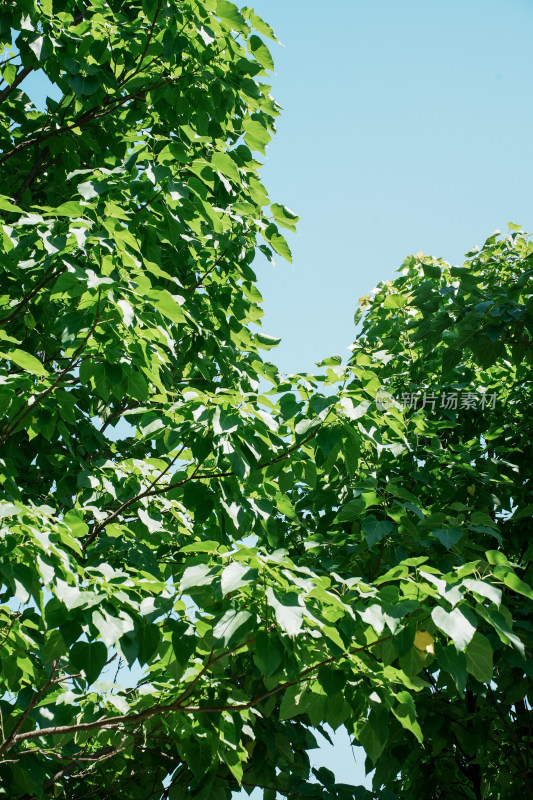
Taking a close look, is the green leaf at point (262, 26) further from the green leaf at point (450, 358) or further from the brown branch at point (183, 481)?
the brown branch at point (183, 481)

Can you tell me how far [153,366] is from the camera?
11.2 ft

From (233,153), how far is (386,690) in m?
3.53

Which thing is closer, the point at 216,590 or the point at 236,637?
the point at 216,590

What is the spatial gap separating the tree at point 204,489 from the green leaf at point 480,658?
17mm

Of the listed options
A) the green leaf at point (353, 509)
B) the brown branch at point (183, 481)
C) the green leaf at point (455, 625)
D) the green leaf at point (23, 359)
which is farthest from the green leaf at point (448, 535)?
the green leaf at point (23, 359)

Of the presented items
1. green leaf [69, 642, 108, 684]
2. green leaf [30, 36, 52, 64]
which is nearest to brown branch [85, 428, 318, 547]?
green leaf [69, 642, 108, 684]

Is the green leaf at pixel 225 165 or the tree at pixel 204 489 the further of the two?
the green leaf at pixel 225 165

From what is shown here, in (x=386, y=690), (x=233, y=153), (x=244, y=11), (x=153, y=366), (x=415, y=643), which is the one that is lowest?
(x=386, y=690)

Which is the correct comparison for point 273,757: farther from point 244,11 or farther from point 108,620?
point 244,11

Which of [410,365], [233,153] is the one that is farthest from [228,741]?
[410,365]

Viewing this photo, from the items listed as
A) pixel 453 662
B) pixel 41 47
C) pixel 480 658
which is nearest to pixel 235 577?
pixel 453 662

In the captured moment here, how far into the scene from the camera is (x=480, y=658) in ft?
8.05

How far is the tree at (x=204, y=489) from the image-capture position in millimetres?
2543

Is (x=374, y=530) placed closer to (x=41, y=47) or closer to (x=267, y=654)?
(x=267, y=654)
